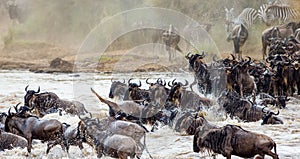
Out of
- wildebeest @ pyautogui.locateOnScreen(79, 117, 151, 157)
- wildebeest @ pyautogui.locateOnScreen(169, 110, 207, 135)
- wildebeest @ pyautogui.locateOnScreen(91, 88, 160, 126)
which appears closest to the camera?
wildebeest @ pyautogui.locateOnScreen(79, 117, 151, 157)

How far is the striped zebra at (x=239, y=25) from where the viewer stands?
21000 millimetres

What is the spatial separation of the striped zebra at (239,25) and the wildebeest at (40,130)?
14756 mm

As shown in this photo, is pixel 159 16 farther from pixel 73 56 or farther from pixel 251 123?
pixel 251 123

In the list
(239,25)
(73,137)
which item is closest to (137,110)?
(73,137)

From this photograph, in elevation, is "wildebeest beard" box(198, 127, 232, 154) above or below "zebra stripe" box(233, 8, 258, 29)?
below

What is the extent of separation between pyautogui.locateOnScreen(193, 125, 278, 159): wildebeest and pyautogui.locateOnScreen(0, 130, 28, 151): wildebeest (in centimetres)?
248

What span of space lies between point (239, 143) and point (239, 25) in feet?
54.4

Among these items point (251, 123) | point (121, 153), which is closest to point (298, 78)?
point (251, 123)

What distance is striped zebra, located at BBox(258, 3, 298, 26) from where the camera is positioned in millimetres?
22109

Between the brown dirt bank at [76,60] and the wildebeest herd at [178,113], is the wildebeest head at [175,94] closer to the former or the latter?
the wildebeest herd at [178,113]

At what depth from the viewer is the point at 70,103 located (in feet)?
30.3

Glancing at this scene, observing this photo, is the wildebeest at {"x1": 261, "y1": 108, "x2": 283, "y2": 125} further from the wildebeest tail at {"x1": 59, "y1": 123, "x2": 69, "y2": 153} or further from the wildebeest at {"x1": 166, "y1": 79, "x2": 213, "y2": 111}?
the wildebeest tail at {"x1": 59, "y1": 123, "x2": 69, "y2": 153}

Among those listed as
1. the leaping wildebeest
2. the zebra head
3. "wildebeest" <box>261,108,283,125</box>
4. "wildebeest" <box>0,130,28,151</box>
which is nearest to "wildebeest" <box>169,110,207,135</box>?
"wildebeest" <box>261,108,283,125</box>

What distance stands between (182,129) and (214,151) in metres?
1.82
